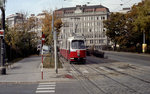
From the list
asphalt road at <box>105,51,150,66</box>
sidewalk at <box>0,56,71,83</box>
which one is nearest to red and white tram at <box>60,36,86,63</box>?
asphalt road at <box>105,51,150,66</box>

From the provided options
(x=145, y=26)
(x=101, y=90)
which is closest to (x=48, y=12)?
(x=145, y=26)

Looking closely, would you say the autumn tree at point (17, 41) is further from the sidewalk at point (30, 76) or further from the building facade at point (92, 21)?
the building facade at point (92, 21)

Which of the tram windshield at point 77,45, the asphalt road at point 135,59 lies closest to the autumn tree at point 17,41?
the tram windshield at point 77,45

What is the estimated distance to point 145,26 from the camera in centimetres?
4459

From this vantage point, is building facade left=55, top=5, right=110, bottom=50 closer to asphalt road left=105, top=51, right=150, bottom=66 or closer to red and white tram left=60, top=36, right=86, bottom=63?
asphalt road left=105, top=51, right=150, bottom=66

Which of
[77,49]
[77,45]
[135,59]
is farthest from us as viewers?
[135,59]

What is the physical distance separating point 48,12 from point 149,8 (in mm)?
20609

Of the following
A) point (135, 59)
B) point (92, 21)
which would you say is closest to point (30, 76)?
point (135, 59)

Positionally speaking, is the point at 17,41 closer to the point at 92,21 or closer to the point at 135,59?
the point at 135,59

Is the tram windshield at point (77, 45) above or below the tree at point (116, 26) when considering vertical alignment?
below

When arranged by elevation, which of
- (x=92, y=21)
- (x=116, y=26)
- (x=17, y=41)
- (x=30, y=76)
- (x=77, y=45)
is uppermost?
(x=92, y=21)

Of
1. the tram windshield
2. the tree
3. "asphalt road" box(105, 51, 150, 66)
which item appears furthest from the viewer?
the tree

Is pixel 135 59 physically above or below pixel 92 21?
below

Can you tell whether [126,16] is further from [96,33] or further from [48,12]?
[96,33]
